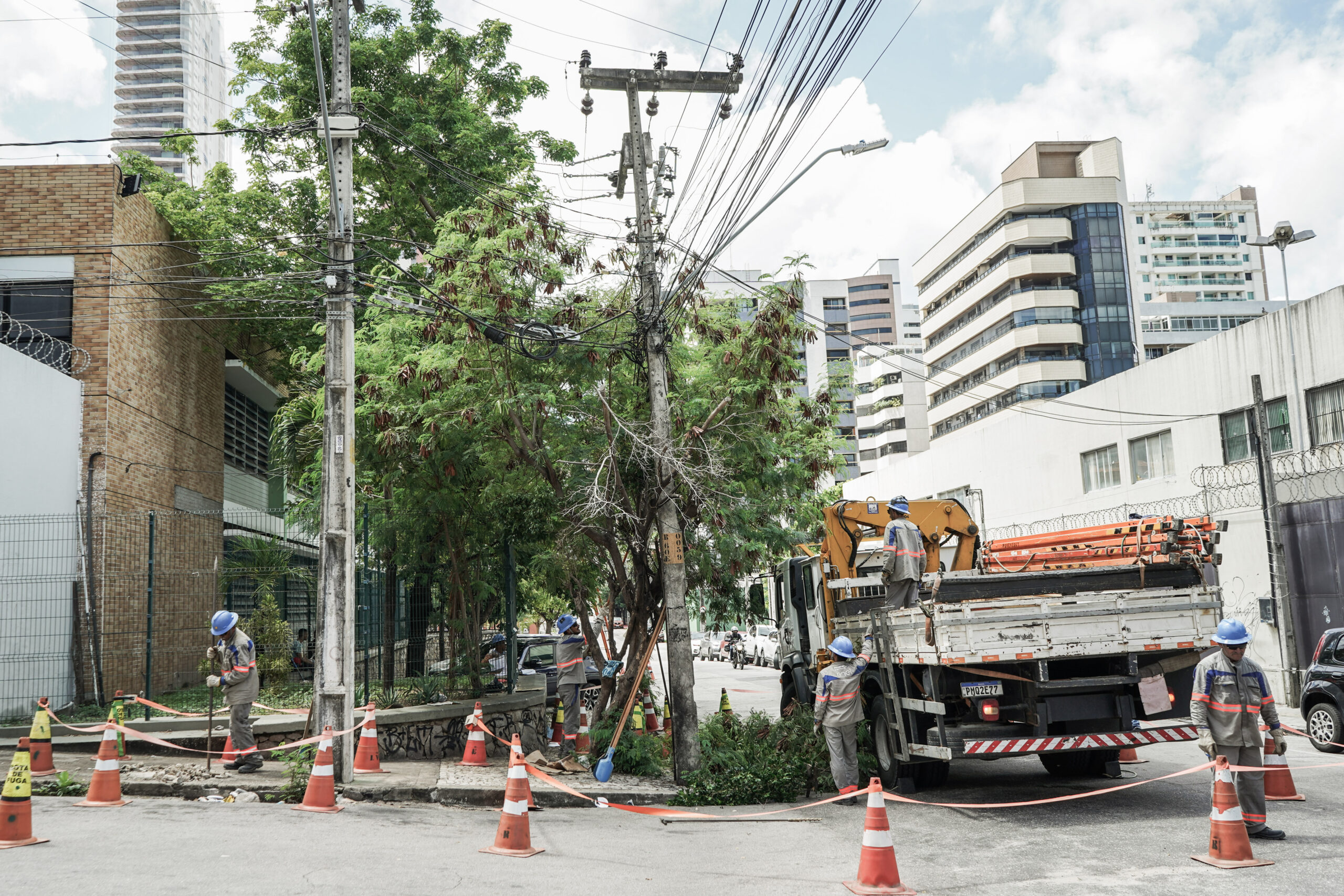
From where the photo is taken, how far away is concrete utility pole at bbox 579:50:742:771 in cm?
1171

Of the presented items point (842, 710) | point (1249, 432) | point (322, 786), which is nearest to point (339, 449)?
point (322, 786)

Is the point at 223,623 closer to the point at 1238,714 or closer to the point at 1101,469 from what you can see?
the point at 1238,714

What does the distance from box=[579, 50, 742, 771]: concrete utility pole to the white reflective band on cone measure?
4.89 meters

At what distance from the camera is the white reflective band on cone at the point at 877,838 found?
666 centimetres

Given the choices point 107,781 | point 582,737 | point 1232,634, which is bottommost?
point 582,737

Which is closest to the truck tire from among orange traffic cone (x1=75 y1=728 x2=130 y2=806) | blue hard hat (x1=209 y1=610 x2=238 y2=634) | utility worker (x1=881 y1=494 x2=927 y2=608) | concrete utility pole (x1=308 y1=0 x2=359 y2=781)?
utility worker (x1=881 y1=494 x2=927 y2=608)

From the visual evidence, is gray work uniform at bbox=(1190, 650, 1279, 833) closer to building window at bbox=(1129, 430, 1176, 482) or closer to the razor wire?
the razor wire

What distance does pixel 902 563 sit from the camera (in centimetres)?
1145

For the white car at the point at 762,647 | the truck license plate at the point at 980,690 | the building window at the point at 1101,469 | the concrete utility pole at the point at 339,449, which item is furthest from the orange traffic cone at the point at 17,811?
the white car at the point at 762,647

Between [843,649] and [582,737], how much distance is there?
4.03m

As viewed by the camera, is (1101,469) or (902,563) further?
(1101,469)

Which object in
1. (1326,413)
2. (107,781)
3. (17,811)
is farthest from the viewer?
(1326,413)

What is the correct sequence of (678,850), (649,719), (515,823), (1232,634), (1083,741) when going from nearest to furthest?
1. (515,823)
2. (1232,634)
3. (678,850)
4. (1083,741)
5. (649,719)

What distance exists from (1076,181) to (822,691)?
6337cm
